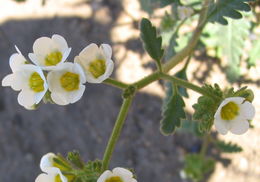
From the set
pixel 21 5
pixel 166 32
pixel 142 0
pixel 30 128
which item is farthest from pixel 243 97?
pixel 21 5

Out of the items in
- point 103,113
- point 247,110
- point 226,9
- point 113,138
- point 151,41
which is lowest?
point 113,138

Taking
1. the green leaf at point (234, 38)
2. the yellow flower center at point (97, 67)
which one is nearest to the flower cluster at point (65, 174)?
the yellow flower center at point (97, 67)

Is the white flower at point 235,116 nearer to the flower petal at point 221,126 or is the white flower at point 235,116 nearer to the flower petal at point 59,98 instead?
the flower petal at point 221,126

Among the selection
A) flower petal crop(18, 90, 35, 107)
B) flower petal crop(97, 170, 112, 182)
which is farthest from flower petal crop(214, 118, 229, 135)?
flower petal crop(18, 90, 35, 107)

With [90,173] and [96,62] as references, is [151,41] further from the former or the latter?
[90,173]

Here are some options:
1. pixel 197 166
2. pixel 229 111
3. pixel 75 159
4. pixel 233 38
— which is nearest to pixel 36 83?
pixel 75 159
